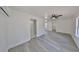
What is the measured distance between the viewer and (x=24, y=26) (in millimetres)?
6582

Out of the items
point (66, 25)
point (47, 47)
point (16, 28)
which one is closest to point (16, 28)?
point (16, 28)

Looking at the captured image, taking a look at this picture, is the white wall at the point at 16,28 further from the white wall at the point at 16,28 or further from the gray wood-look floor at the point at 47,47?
the gray wood-look floor at the point at 47,47

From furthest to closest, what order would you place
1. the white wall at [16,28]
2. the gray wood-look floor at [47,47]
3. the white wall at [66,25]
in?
1. the white wall at [66,25]
2. the white wall at [16,28]
3. the gray wood-look floor at [47,47]

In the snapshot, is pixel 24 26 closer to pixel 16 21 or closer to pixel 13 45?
pixel 16 21

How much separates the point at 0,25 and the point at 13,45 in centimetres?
261

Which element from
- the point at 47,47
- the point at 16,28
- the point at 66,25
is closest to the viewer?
the point at 47,47

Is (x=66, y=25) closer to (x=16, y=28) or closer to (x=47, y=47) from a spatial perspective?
(x=47, y=47)

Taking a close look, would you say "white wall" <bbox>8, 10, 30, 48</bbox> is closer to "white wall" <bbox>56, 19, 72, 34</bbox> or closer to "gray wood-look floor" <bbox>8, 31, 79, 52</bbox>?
"gray wood-look floor" <bbox>8, 31, 79, 52</bbox>

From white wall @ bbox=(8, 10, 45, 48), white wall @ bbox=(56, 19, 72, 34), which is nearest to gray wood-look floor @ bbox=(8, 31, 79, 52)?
white wall @ bbox=(8, 10, 45, 48)

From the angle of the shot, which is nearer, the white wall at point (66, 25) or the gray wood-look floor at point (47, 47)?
the gray wood-look floor at point (47, 47)

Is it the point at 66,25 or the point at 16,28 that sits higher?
the point at 16,28

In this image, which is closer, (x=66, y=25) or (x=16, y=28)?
(x=16, y=28)

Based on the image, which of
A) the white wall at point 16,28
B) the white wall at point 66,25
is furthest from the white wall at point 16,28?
the white wall at point 66,25
